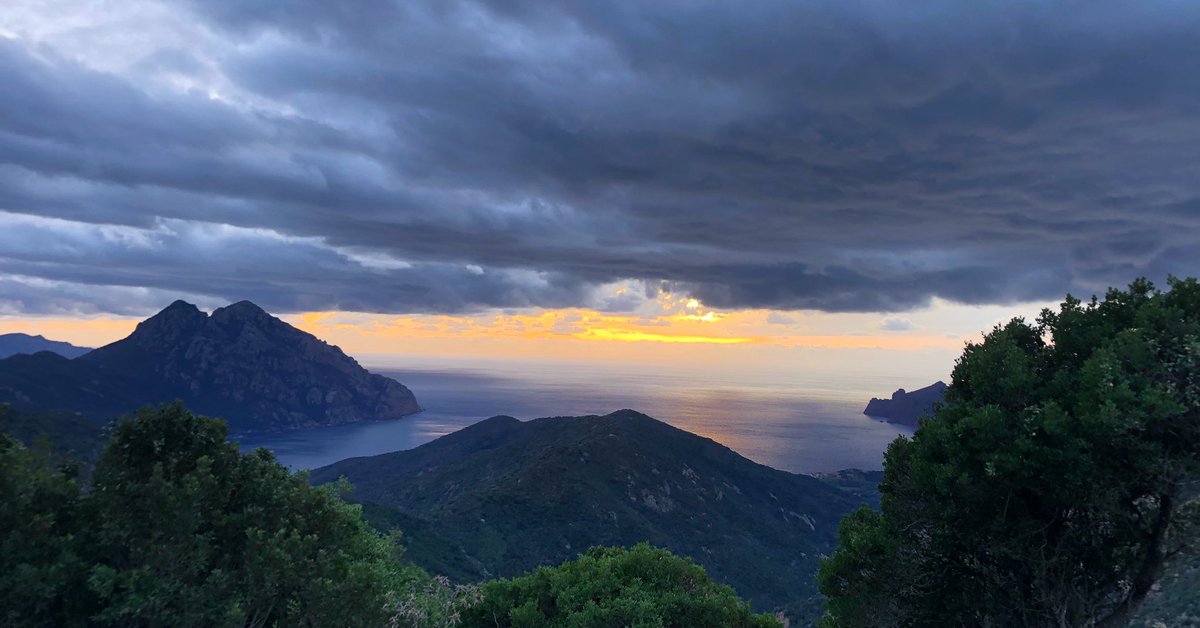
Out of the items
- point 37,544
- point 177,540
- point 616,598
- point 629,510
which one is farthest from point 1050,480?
point 629,510

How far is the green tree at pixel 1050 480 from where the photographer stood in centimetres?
1630

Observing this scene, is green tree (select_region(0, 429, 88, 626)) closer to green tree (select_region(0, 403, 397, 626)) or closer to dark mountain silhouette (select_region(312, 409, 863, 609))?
green tree (select_region(0, 403, 397, 626))

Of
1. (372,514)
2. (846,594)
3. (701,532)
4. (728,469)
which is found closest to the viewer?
(846,594)

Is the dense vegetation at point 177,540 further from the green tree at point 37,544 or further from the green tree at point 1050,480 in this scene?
the green tree at point 1050,480

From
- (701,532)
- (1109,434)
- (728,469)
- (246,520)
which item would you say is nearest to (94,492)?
(246,520)

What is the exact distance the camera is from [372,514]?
107875mm

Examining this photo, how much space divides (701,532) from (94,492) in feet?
475

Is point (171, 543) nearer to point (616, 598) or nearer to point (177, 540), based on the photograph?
point (177, 540)

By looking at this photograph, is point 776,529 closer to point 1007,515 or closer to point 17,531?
point 1007,515

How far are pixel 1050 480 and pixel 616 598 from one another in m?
16.8

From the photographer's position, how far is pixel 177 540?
54.9ft

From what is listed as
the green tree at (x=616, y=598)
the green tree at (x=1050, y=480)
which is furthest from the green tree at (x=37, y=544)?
the green tree at (x=1050, y=480)

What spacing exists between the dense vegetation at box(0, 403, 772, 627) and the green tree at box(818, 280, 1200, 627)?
59.6ft

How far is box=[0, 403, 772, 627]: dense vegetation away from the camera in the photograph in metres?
15.7
